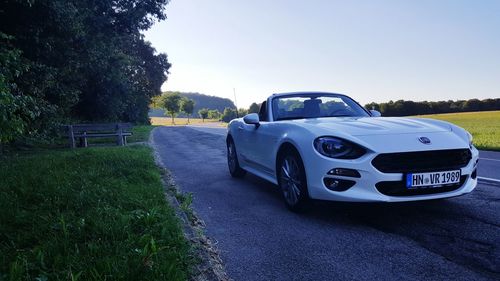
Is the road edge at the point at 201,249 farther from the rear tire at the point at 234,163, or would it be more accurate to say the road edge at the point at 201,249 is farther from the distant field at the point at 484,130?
the distant field at the point at 484,130

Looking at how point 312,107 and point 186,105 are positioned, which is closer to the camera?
point 312,107

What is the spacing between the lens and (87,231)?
3.27 meters

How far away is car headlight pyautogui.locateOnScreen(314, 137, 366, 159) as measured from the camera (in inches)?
157

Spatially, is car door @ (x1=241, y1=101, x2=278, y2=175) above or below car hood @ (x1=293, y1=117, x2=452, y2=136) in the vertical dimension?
below

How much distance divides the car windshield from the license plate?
2.00 meters

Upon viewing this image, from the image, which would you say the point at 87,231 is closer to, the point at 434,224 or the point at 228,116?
the point at 434,224

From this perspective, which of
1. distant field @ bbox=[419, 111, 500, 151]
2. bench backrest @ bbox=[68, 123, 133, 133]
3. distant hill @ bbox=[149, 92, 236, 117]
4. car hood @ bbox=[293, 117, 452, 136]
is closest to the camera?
car hood @ bbox=[293, 117, 452, 136]

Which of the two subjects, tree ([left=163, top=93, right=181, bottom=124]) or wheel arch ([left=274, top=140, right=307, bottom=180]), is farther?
tree ([left=163, top=93, right=181, bottom=124])

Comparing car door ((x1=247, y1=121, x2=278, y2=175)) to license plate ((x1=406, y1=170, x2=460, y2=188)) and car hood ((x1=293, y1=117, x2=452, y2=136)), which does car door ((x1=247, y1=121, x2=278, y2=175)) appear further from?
license plate ((x1=406, y1=170, x2=460, y2=188))

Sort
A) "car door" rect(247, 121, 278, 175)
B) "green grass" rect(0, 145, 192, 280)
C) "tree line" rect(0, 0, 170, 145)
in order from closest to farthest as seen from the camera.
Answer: "green grass" rect(0, 145, 192, 280)
"car door" rect(247, 121, 278, 175)
"tree line" rect(0, 0, 170, 145)

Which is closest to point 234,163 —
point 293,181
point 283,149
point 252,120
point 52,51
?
point 252,120

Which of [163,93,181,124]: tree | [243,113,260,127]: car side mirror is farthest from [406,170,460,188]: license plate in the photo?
[163,93,181,124]: tree

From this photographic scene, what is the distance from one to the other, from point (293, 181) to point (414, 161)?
4.35ft

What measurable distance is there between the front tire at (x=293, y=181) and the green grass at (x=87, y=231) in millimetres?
1390
